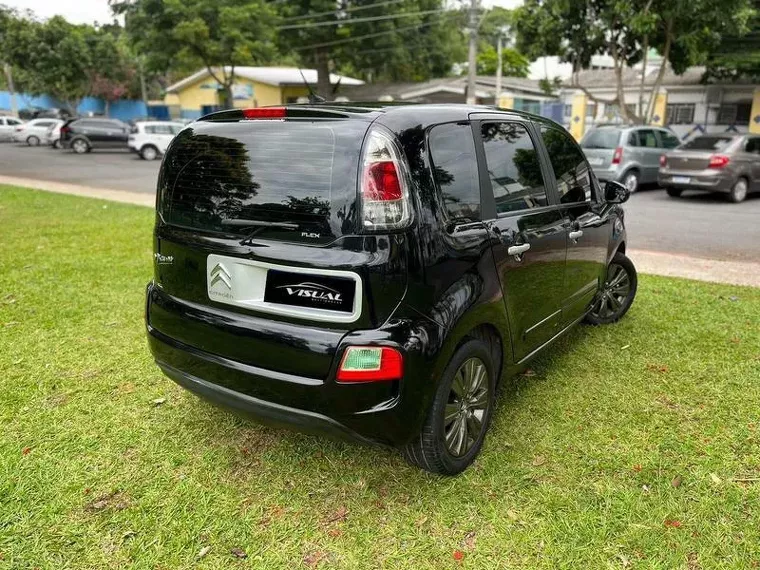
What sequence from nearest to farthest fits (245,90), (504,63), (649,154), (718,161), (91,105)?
(718,161), (649,154), (245,90), (504,63), (91,105)

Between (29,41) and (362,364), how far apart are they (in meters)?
46.0

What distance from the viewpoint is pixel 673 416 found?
11.9ft

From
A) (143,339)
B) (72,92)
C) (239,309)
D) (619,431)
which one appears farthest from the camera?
(72,92)

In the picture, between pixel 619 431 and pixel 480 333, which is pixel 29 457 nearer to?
pixel 480 333

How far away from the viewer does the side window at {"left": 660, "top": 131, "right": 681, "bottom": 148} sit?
1543 cm

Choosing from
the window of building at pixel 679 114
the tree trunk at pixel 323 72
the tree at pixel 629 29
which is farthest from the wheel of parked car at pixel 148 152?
the window of building at pixel 679 114

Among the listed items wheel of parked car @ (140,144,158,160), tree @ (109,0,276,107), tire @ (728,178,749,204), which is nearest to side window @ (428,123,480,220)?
tire @ (728,178,749,204)

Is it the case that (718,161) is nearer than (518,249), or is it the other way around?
(518,249)

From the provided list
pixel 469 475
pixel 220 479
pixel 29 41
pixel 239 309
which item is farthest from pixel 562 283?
pixel 29 41

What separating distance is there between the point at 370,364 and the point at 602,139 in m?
13.5

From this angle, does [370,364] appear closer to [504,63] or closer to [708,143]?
[708,143]

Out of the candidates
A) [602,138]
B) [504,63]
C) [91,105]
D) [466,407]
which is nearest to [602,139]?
[602,138]

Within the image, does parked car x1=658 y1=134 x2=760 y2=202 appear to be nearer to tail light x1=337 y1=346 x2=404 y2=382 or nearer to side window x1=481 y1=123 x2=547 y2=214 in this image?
side window x1=481 y1=123 x2=547 y2=214

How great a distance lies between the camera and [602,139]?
14.4 meters
